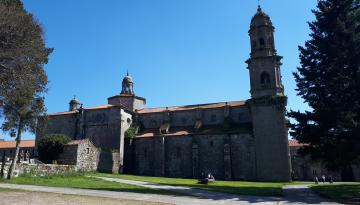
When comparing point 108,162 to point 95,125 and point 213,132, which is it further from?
point 213,132

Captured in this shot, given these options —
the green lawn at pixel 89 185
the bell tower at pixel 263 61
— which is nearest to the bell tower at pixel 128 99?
the bell tower at pixel 263 61

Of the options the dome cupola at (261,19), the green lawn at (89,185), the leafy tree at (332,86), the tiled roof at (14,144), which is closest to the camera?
the green lawn at (89,185)

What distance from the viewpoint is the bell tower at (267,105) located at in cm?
3975

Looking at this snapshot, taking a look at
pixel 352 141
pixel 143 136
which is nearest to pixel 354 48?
pixel 352 141

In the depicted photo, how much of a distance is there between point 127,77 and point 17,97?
38582mm

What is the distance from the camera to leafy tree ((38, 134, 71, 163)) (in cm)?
3906

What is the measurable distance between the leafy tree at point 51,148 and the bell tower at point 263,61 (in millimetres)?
26560

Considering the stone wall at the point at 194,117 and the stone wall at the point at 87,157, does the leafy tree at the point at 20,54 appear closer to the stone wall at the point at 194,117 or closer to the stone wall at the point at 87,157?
the stone wall at the point at 87,157

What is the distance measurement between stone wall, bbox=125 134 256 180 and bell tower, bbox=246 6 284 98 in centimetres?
728

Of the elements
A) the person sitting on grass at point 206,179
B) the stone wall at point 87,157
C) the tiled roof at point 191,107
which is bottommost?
the person sitting on grass at point 206,179

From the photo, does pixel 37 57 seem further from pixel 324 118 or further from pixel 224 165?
pixel 224 165

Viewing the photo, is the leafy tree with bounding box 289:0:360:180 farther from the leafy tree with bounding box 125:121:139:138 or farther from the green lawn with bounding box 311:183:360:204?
the leafy tree with bounding box 125:121:139:138

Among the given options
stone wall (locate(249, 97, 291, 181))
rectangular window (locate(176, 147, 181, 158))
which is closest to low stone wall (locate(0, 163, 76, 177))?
rectangular window (locate(176, 147, 181, 158))

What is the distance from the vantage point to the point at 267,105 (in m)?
42.1
